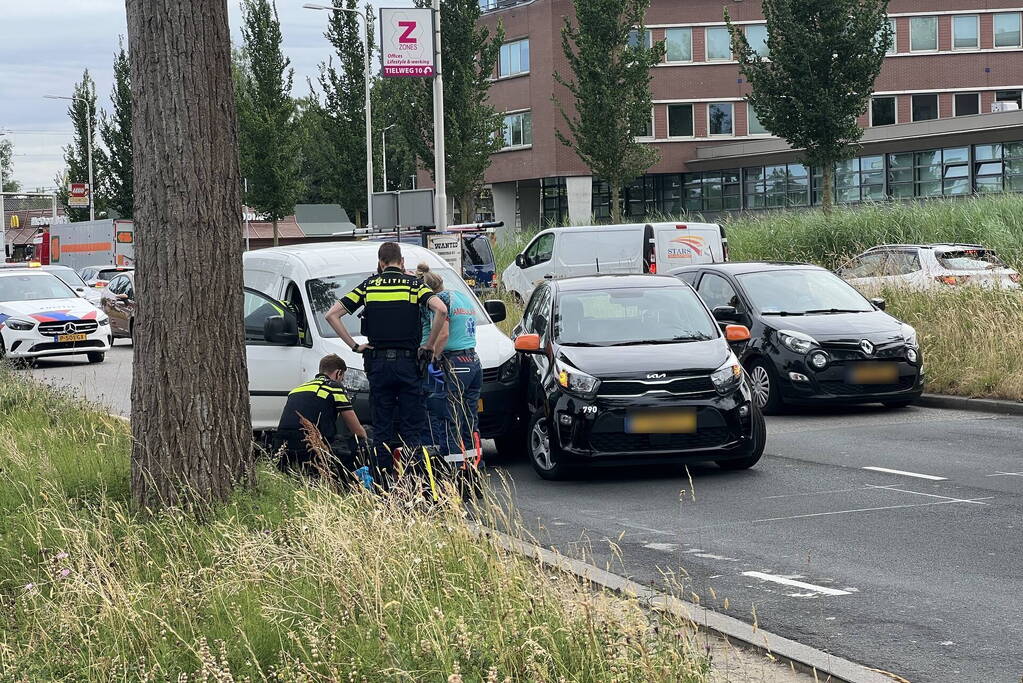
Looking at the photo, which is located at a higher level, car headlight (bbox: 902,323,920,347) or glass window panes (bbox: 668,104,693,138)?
glass window panes (bbox: 668,104,693,138)

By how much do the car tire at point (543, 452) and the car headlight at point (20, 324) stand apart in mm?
16668

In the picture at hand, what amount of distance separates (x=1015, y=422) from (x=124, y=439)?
8.63 m

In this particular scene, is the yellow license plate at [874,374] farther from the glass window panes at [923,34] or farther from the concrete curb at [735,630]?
the glass window panes at [923,34]

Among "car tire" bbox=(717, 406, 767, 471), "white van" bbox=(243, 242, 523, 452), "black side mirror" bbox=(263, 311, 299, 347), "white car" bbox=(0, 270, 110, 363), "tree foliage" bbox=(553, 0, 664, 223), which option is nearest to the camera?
"car tire" bbox=(717, 406, 767, 471)

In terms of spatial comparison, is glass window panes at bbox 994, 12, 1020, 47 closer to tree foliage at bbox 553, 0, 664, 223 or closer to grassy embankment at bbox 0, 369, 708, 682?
tree foliage at bbox 553, 0, 664, 223

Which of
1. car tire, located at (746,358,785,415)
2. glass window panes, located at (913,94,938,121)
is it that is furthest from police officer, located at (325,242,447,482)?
glass window panes, located at (913,94,938,121)

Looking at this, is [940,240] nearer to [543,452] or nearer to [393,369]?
[543,452]

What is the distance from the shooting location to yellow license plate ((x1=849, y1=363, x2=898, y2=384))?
1434 centimetres

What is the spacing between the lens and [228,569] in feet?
19.9

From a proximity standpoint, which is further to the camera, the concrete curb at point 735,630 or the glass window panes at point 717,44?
the glass window panes at point 717,44

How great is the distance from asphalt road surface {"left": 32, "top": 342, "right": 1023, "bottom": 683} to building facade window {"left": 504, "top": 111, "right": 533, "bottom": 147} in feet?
161

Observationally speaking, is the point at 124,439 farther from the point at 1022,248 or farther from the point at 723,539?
the point at 1022,248

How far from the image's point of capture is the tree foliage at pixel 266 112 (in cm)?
4691

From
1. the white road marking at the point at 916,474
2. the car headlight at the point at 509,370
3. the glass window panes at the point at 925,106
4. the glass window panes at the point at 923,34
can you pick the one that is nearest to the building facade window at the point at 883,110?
the glass window panes at the point at 925,106
